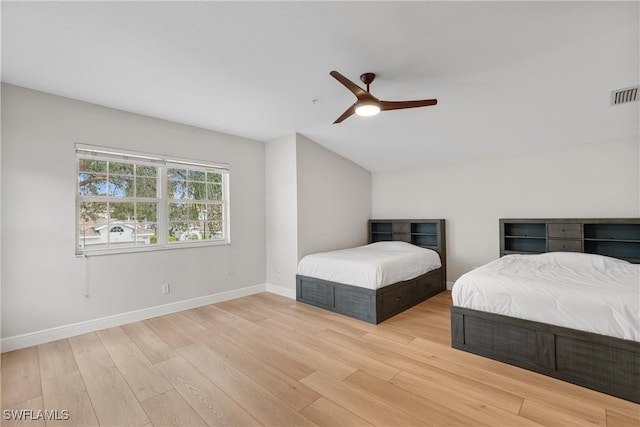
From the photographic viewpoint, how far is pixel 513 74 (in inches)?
106

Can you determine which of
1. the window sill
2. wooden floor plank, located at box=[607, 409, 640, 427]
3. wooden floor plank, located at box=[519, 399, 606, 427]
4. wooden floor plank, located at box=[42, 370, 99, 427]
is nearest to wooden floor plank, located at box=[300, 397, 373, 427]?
wooden floor plank, located at box=[519, 399, 606, 427]

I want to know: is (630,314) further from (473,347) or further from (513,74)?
(513,74)

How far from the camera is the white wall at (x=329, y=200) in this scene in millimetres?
4508

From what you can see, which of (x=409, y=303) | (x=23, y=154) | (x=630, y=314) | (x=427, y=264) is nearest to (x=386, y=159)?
(x=427, y=264)

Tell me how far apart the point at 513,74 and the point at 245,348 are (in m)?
3.67

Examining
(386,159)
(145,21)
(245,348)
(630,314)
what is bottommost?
(245,348)

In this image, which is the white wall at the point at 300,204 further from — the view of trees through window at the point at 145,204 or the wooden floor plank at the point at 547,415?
the wooden floor plank at the point at 547,415

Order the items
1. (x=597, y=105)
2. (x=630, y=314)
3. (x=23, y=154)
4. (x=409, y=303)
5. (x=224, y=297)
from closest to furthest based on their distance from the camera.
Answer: (x=630, y=314) → (x=23, y=154) → (x=597, y=105) → (x=409, y=303) → (x=224, y=297)

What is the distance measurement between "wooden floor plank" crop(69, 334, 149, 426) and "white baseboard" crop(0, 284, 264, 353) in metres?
0.21

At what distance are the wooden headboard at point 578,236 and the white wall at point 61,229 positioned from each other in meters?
4.82

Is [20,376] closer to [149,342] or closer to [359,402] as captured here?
[149,342]

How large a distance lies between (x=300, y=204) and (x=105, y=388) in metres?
3.01

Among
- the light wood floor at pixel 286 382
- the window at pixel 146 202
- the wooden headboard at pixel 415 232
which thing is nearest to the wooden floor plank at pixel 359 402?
the light wood floor at pixel 286 382

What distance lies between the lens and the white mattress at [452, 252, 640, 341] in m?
2.04
